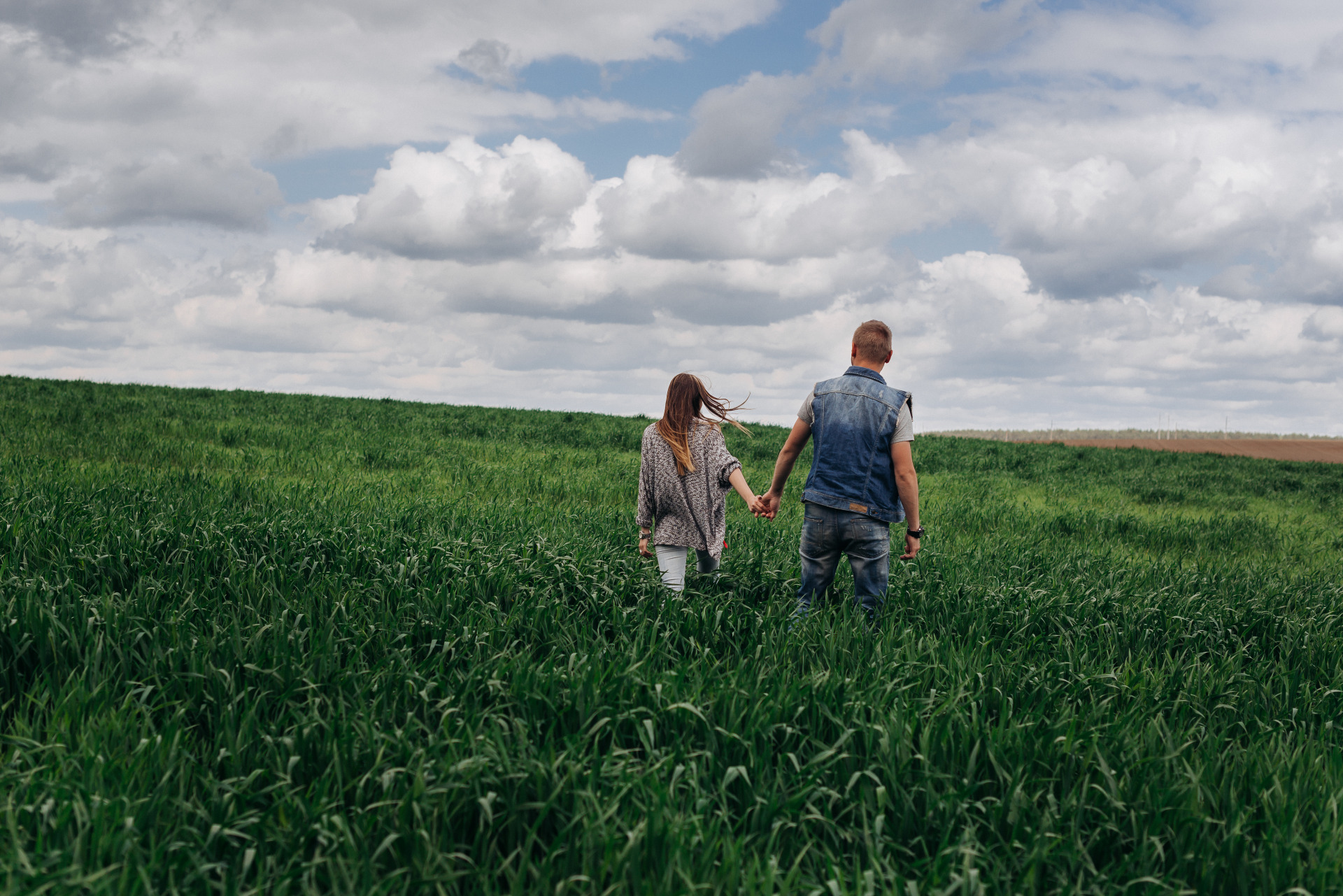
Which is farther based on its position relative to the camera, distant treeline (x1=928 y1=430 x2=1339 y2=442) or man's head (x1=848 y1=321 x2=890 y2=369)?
distant treeline (x1=928 y1=430 x2=1339 y2=442)

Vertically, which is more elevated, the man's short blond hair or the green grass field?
the man's short blond hair

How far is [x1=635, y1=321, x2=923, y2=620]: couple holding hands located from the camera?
17.4 ft

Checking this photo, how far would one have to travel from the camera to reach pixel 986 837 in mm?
2986

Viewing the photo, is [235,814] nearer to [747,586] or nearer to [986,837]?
[986,837]

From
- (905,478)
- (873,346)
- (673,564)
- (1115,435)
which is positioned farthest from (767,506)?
(1115,435)

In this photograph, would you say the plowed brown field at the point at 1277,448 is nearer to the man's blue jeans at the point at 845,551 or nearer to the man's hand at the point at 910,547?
the man's hand at the point at 910,547

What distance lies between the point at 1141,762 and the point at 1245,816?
16.2 inches

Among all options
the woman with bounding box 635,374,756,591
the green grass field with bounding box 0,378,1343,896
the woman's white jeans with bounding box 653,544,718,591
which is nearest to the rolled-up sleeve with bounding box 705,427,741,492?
the woman with bounding box 635,374,756,591

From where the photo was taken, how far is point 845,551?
5582mm

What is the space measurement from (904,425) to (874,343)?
631 mm

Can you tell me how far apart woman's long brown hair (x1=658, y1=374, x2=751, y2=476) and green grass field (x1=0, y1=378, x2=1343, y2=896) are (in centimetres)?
101

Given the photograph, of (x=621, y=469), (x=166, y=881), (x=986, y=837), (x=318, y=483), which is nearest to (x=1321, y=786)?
(x=986, y=837)

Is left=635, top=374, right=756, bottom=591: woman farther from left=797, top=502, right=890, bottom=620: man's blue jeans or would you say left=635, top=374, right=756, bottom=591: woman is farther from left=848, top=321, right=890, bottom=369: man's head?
left=848, top=321, right=890, bottom=369: man's head

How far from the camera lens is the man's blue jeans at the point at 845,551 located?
5.33m
